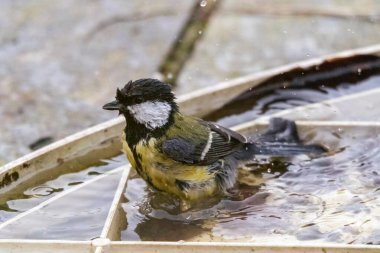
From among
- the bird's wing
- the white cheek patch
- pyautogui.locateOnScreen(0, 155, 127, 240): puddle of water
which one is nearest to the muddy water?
pyautogui.locateOnScreen(0, 155, 127, 240): puddle of water

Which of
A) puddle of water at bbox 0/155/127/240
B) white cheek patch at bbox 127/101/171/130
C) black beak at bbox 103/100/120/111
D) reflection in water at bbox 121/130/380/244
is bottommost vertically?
reflection in water at bbox 121/130/380/244

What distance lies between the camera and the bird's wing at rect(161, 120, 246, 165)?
3.72 m

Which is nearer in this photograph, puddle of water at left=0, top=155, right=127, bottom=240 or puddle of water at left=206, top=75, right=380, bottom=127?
puddle of water at left=0, top=155, right=127, bottom=240

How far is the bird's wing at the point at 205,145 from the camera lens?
3717 millimetres

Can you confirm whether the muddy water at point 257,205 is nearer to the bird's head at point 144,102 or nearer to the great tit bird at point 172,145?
the great tit bird at point 172,145

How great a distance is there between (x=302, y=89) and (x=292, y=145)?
2.01 feet

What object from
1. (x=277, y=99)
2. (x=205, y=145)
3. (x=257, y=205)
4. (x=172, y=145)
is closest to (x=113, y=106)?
(x=172, y=145)

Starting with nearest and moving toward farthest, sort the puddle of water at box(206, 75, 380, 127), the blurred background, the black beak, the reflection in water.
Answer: the reflection in water
the black beak
the puddle of water at box(206, 75, 380, 127)
the blurred background

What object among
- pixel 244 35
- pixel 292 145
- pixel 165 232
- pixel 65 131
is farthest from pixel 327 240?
pixel 244 35

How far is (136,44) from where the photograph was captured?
6.70 m

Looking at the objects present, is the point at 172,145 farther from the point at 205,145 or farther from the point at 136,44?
the point at 136,44

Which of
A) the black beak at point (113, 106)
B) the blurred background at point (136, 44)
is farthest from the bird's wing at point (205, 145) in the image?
the blurred background at point (136, 44)

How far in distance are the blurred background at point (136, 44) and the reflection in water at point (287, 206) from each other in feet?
5.98

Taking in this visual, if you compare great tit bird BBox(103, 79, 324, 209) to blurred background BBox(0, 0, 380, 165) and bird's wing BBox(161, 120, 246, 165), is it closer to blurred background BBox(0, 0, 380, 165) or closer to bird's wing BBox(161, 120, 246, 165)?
bird's wing BBox(161, 120, 246, 165)
